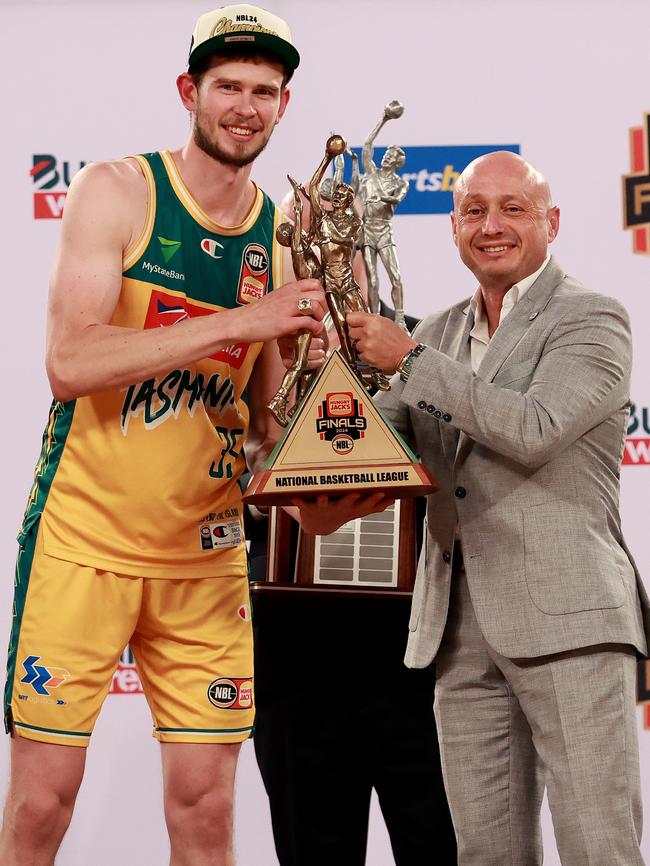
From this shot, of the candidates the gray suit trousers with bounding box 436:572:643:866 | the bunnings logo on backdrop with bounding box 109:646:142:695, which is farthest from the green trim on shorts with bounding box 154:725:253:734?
the bunnings logo on backdrop with bounding box 109:646:142:695

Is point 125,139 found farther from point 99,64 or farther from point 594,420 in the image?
point 594,420

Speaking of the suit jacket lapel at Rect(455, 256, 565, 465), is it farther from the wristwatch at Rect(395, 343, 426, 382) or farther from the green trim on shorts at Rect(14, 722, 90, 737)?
the green trim on shorts at Rect(14, 722, 90, 737)

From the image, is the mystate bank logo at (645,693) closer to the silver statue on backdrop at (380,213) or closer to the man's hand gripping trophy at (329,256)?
the silver statue on backdrop at (380,213)

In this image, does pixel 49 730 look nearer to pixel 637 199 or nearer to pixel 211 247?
pixel 211 247

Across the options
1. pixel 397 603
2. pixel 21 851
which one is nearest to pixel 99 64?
pixel 397 603

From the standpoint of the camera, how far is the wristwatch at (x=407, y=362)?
1983 millimetres

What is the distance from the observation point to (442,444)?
7.18ft

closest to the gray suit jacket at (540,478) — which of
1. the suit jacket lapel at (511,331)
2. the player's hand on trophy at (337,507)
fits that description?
the suit jacket lapel at (511,331)

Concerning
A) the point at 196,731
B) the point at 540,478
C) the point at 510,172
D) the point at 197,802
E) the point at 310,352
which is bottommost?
the point at 197,802

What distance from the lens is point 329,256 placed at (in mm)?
2076

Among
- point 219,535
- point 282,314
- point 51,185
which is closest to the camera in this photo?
point 282,314

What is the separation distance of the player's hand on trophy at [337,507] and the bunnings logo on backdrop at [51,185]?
1786 millimetres

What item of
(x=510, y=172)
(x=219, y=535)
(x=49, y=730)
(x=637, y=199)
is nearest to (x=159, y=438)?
(x=219, y=535)

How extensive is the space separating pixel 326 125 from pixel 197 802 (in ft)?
7.05
